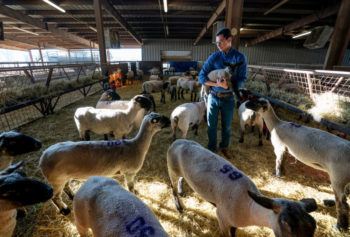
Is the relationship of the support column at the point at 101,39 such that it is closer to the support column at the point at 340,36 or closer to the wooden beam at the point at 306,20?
the support column at the point at 340,36

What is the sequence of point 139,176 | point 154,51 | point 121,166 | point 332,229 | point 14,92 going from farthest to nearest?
point 154,51 < point 14,92 < point 139,176 < point 121,166 < point 332,229

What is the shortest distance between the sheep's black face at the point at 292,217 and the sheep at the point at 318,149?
1.17 meters

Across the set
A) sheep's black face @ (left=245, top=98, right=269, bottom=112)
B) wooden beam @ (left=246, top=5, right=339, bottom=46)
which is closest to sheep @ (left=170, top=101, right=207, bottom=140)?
sheep's black face @ (left=245, top=98, right=269, bottom=112)

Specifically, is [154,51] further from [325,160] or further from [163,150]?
[325,160]

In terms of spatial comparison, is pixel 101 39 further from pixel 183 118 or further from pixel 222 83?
pixel 222 83

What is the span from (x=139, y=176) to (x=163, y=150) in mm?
1035

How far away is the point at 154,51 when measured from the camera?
2244 centimetres

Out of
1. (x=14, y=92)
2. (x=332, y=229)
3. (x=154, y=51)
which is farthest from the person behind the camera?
(x=154, y=51)

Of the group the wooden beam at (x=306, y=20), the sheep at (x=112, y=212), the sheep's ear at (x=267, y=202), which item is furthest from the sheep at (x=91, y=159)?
the wooden beam at (x=306, y=20)

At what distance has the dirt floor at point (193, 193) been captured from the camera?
Answer: 227cm

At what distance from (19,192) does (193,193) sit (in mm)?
2004

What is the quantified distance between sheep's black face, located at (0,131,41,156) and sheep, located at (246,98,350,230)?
131 inches

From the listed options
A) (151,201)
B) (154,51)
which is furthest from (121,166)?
(154,51)

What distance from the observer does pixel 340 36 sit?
5.34 meters
